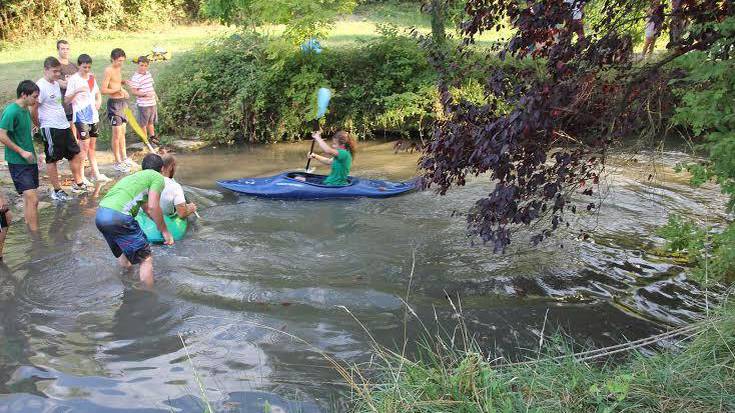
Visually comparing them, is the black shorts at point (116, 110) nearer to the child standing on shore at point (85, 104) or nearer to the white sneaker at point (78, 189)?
the child standing on shore at point (85, 104)

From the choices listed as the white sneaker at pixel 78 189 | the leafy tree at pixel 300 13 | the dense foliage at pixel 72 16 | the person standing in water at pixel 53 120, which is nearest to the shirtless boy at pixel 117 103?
the white sneaker at pixel 78 189

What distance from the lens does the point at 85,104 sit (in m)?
9.42

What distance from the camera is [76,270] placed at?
22.4 feet

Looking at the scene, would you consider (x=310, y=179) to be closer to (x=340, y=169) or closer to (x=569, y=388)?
(x=340, y=169)

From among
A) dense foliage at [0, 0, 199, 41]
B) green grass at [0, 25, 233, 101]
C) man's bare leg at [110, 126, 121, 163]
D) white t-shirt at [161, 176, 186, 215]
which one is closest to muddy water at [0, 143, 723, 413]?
white t-shirt at [161, 176, 186, 215]

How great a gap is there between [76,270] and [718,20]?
20.5 feet

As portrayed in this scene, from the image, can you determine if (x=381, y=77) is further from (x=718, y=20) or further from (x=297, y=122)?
(x=718, y=20)

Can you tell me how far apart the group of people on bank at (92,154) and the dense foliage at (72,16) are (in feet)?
35.2

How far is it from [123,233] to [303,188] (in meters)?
3.75

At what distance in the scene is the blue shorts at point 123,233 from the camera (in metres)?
6.00

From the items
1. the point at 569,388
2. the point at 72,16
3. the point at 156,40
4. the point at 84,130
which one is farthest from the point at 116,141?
the point at 72,16

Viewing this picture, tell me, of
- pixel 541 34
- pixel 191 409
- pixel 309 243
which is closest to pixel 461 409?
pixel 191 409

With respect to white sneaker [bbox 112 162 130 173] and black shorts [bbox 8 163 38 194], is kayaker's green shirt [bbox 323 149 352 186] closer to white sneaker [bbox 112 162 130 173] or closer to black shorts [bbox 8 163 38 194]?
white sneaker [bbox 112 162 130 173]

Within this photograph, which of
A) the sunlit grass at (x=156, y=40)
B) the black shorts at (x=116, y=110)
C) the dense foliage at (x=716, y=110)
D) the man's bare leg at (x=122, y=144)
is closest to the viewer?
the dense foliage at (x=716, y=110)
